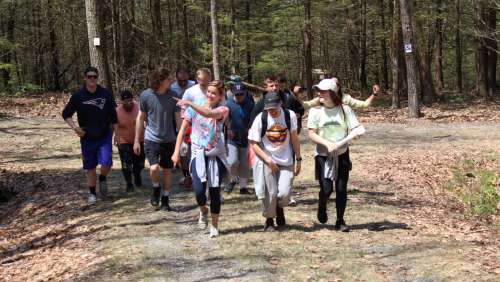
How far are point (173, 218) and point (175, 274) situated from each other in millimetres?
2347

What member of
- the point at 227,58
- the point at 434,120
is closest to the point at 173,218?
the point at 434,120

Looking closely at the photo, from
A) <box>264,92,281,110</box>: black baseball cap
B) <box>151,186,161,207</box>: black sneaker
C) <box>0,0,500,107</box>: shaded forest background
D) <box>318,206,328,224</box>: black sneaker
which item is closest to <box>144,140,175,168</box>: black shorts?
<box>151,186,161,207</box>: black sneaker

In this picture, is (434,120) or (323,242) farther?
(434,120)

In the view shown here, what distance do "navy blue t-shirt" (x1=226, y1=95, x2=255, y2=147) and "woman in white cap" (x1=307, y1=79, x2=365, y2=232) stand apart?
7.10 ft

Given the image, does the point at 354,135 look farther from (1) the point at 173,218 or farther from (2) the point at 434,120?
(2) the point at 434,120

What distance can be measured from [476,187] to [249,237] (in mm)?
6326

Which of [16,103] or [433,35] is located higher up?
[433,35]

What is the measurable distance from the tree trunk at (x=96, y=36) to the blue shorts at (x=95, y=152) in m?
2.89

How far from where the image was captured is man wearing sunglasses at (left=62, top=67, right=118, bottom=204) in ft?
26.7

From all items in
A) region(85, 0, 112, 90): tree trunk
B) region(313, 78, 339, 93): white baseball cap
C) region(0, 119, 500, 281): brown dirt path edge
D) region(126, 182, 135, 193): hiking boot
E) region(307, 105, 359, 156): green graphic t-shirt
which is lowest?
region(0, 119, 500, 281): brown dirt path edge

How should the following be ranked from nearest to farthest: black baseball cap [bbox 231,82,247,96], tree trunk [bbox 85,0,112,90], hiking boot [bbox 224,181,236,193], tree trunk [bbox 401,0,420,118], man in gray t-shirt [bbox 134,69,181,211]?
1. man in gray t-shirt [bbox 134,69,181,211]
2. black baseball cap [bbox 231,82,247,96]
3. hiking boot [bbox 224,181,236,193]
4. tree trunk [bbox 85,0,112,90]
5. tree trunk [bbox 401,0,420,118]

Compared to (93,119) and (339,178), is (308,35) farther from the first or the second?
(339,178)

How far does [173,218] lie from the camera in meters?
7.79

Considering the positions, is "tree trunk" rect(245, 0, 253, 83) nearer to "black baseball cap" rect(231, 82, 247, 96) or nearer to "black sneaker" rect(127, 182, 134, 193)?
→ "black sneaker" rect(127, 182, 134, 193)
